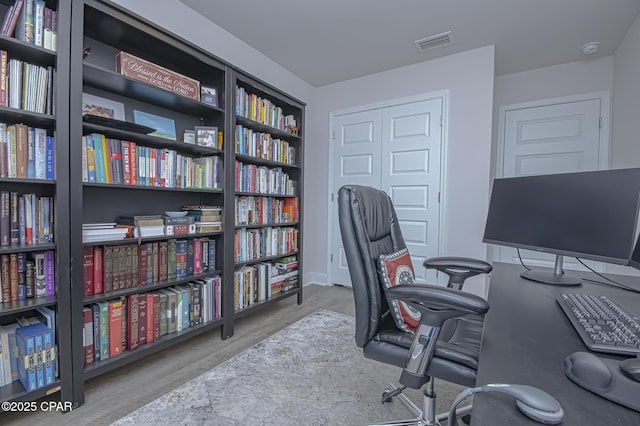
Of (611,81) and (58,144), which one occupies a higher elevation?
(611,81)

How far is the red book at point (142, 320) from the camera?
177 cm

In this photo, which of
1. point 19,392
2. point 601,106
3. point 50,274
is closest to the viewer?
point 19,392

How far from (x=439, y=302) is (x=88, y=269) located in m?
1.76

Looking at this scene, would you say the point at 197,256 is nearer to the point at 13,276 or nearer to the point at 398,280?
the point at 13,276

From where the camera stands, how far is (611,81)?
2.88 meters

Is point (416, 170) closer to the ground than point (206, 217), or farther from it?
farther from it

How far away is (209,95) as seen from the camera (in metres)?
2.14

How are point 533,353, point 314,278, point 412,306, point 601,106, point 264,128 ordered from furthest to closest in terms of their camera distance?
point 314,278 < point 601,106 < point 264,128 < point 412,306 < point 533,353

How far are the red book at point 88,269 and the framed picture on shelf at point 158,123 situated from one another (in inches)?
31.1

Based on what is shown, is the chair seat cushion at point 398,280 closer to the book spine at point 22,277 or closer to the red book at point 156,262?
the red book at point 156,262

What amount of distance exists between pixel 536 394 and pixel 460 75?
3.20 m

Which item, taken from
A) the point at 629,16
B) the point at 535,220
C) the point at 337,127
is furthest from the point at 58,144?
the point at 629,16

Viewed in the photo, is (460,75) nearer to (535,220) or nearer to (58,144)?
(535,220)

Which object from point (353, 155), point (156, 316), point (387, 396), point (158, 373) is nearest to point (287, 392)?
point (387, 396)
